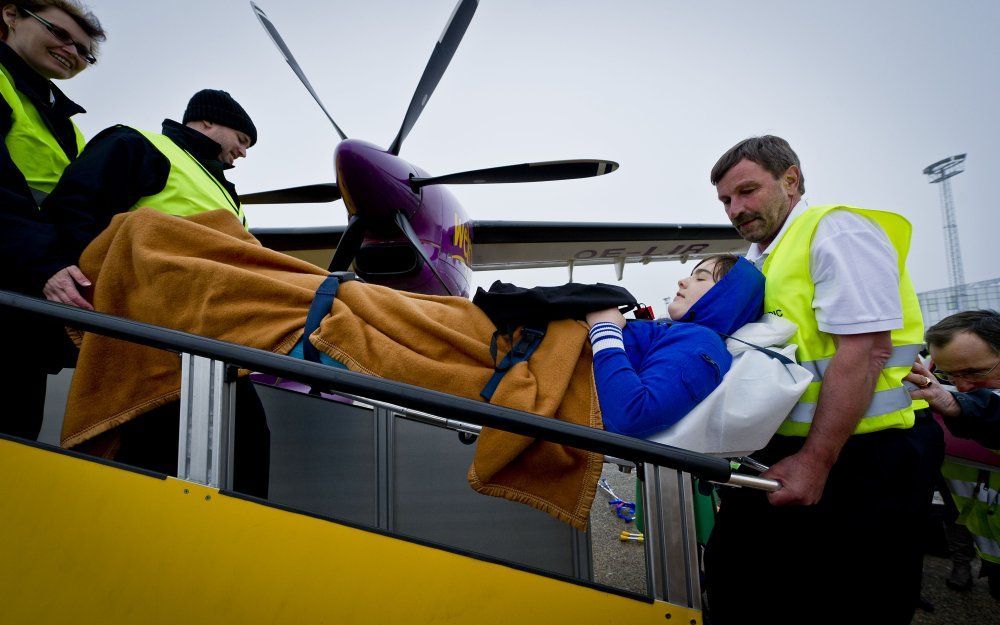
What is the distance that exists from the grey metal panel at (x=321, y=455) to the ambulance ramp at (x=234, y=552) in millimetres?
1520

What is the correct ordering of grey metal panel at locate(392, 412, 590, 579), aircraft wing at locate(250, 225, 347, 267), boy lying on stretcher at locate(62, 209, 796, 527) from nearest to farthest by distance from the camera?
boy lying on stretcher at locate(62, 209, 796, 527)
grey metal panel at locate(392, 412, 590, 579)
aircraft wing at locate(250, 225, 347, 267)

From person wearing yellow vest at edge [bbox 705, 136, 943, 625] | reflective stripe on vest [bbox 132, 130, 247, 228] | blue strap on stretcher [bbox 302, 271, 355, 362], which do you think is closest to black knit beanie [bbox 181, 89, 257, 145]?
Answer: reflective stripe on vest [bbox 132, 130, 247, 228]

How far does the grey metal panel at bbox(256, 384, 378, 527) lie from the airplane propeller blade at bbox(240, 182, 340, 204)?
3094 millimetres

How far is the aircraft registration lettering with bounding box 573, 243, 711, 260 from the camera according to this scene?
25.9 ft

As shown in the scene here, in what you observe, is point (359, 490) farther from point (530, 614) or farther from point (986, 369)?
point (986, 369)

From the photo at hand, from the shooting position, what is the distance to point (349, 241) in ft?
13.2

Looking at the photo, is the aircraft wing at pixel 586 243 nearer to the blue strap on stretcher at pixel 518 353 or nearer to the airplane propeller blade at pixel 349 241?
the airplane propeller blade at pixel 349 241

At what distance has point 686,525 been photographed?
1.02m

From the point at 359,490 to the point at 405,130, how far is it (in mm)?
3373

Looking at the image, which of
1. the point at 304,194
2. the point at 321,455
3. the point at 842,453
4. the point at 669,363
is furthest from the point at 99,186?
the point at 304,194

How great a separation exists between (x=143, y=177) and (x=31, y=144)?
1.29ft

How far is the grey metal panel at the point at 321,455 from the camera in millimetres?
2467

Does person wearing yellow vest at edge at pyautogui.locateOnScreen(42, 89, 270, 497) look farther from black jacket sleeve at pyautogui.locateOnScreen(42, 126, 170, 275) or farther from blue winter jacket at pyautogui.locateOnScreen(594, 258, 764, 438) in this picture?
blue winter jacket at pyautogui.locateOnScreen(594, 258, 764, 438)

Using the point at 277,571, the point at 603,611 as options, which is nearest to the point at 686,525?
the point at 603,611
